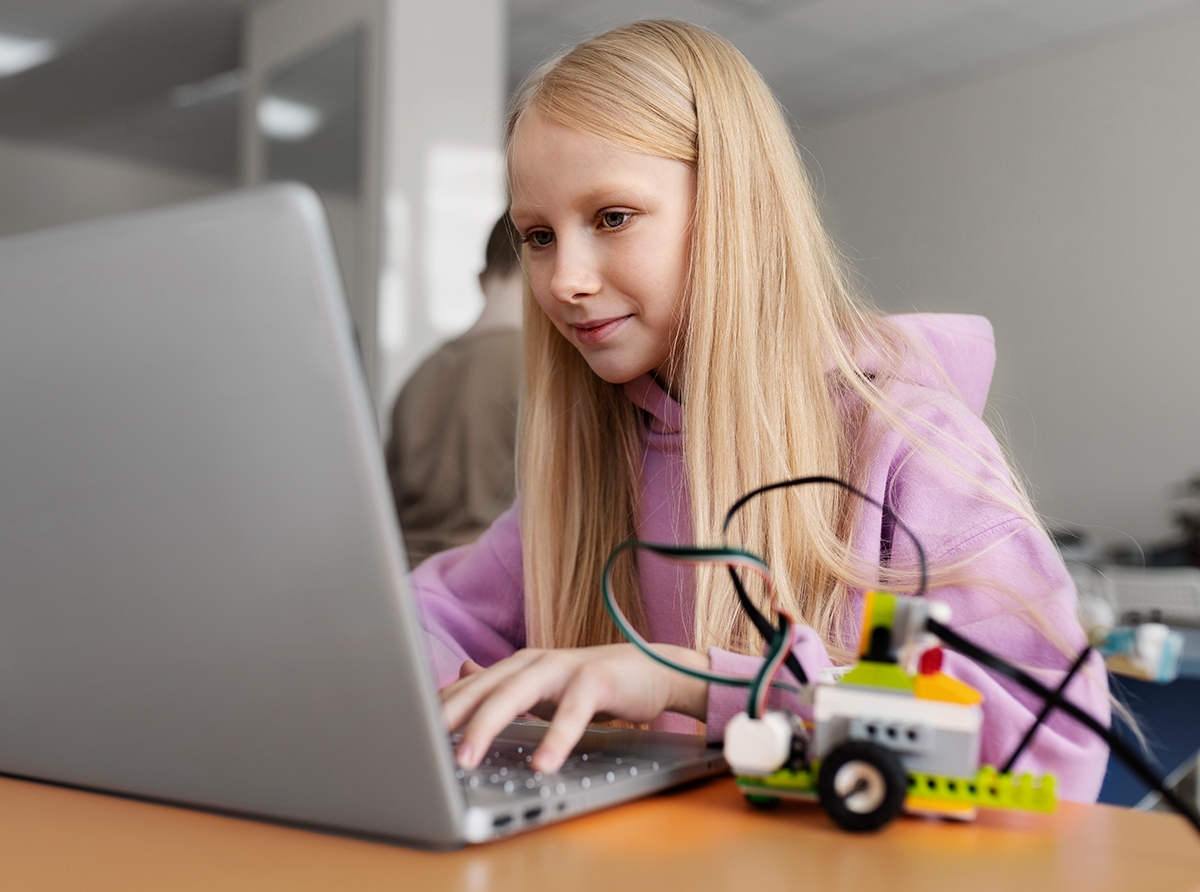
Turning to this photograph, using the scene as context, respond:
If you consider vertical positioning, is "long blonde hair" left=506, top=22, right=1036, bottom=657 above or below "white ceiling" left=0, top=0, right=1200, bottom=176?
below

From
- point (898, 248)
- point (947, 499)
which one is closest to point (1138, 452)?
point (898, 248)

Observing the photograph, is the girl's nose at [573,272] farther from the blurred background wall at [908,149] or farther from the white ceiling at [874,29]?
the white ceiling at [874,29]

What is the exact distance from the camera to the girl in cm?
73

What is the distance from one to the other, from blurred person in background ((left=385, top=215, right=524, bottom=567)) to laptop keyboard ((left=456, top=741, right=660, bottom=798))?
61.0 inches

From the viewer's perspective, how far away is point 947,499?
72 centimetres

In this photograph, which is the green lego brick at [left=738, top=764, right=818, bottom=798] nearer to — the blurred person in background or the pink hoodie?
the pink hoodie

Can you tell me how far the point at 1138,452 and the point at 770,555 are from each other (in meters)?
3.72

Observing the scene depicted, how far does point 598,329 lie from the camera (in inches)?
33.3

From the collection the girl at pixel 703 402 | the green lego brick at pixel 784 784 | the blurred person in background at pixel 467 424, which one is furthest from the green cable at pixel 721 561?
the blurred person in background at pixel 467 424

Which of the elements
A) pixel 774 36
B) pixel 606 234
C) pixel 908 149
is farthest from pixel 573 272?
pixel 908 149

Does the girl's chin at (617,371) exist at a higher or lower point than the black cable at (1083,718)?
higher

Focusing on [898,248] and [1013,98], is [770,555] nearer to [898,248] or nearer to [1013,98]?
[898,248]

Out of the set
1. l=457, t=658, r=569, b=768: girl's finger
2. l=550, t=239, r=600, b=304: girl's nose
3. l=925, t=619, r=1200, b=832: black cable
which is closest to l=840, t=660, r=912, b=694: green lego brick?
l=925, t=619, r=1200, b=832: black cable

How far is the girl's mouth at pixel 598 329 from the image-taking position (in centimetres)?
83
